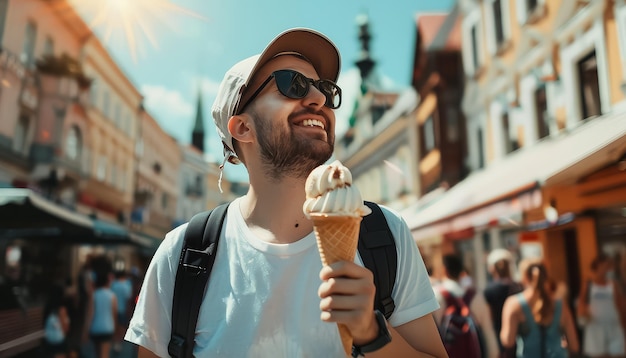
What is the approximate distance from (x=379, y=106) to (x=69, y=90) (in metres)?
19.0

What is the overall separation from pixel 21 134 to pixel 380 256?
65.4ft

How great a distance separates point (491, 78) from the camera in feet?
49.4

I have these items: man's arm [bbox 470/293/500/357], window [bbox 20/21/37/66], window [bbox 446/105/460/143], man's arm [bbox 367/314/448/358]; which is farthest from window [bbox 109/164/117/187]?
man's arm [bbox 367/314/448/358]

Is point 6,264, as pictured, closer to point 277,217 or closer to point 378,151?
point 277,217

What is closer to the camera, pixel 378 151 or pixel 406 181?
pixel 406 181

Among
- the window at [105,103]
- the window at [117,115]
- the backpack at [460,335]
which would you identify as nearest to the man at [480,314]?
the backpack at [460,335]

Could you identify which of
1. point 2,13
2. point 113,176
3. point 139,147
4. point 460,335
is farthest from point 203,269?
point 139,147

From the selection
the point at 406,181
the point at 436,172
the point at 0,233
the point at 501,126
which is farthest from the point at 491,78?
the point at 0,233

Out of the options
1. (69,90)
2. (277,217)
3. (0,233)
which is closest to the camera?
(277,217)

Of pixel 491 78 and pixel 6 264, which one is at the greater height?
pixel 491 78

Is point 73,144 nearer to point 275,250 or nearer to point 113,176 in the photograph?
point 113,176

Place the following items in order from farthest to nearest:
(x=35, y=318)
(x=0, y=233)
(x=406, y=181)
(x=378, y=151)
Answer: (x=378, y=151)
(x=406, y=181)
(x=35, y=318)
(x=0, y=233)

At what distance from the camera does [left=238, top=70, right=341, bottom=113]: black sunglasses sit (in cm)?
166

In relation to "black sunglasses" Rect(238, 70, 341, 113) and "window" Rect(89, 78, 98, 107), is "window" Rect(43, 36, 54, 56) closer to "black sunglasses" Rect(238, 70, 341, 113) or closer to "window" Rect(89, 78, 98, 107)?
"window" Rect(89, 78, 98, 107)
